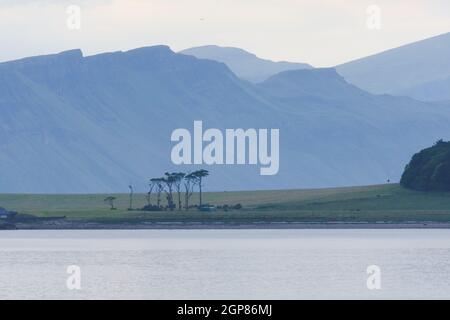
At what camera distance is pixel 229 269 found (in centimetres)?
9212

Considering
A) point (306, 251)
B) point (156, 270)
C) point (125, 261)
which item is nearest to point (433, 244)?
point (306, 251)

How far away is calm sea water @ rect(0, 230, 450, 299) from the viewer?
72.6 m

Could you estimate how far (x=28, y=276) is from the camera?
85.3 metres

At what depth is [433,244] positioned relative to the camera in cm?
13175

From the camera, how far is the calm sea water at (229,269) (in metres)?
72.6

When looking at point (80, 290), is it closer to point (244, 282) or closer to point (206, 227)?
point (244, 282)

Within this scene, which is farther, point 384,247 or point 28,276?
point 384,247
